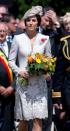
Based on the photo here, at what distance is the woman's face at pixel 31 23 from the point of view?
10.5 meters

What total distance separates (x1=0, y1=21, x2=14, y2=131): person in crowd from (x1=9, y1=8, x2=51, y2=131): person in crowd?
18 centimetres

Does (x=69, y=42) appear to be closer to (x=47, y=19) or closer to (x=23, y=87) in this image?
(x=23, y=87)

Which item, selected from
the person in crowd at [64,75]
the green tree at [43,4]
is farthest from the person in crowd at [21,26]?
the green tree at [43,4]

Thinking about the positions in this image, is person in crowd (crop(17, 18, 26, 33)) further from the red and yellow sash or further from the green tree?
the green tree

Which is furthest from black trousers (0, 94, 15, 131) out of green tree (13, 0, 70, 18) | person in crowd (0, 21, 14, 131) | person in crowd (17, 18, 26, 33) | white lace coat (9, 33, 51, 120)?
green tree (13, 0, 70, 18)

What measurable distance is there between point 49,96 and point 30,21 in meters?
1.14

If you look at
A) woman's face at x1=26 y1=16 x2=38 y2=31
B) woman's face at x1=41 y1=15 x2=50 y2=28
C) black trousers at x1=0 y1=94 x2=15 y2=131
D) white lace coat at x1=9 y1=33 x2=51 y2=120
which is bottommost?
black trousers at x1=0 y1=94 x2=15 y2=131

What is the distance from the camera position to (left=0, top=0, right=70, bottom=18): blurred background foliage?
2158 centimetres

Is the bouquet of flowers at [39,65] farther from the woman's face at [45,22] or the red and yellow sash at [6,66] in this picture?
the woman's face at [45,22]

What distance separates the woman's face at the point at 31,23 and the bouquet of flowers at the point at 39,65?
467mm

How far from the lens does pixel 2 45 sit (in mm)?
10859

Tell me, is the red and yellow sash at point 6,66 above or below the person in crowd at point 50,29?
below

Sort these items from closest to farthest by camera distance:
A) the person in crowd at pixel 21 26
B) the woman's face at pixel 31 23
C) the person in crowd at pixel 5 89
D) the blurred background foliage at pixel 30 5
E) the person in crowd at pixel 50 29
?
the woman's face at pixel 31 23, the person in crowd at pixel 5 89, the person in crowd at pixel 50 29, the person in crowd at pixel 21 26, the blurred background foliage at pixel 30 5

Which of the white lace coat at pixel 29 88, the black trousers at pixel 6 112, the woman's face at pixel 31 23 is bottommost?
the black trousers at pixel 6 112
